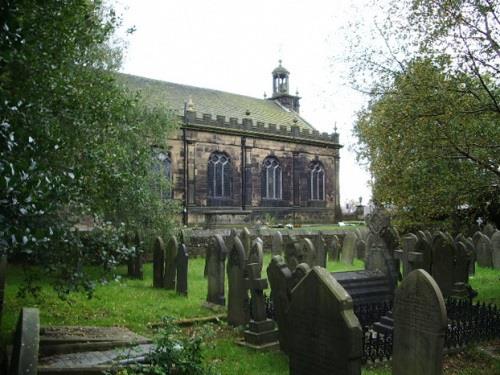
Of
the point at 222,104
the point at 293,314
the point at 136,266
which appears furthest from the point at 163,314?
the point at 222,104

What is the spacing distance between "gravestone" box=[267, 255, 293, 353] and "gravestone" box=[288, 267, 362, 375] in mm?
1708

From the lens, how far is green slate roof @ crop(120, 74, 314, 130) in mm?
30898

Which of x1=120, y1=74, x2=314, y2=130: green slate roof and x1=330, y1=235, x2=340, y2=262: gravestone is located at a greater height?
x1=120, y1=74, x2=314, y2=130: green slate roof

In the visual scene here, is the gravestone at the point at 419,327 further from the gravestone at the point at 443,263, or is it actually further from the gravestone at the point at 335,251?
the gravestone at the point at 335,251

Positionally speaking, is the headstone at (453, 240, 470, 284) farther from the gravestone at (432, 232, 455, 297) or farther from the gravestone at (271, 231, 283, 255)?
the gravestone at (271, 231, 283, 255)

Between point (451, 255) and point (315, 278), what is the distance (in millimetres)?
8047

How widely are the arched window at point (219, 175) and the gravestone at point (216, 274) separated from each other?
18.9 m

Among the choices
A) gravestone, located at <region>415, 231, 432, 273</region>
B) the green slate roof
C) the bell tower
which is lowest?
gravestone, located at <region>415, 231, 432, 273</region>

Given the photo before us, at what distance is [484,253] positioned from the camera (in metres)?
17.4

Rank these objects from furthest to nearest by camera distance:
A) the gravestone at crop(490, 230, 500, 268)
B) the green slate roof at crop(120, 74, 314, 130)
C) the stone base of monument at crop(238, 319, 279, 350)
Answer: the green slate roof at crop(120, 74, 314, 130)
the gravestone at crop(490, 230, 500, 268)
the stone base of monument at crop(238, 319, 279, 350)

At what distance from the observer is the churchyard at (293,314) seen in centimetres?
518

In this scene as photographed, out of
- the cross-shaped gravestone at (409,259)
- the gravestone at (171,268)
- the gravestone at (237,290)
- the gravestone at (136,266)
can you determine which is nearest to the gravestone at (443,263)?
the cross-shaped gravestone at (409,259)

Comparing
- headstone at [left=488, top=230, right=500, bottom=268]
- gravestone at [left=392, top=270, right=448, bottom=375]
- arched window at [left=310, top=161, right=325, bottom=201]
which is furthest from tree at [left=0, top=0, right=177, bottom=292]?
arched window at [left=310, top=161, right=325, bottom=201]

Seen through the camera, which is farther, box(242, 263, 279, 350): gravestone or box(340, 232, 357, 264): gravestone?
box(340, 232, 357, 264): gravestone
